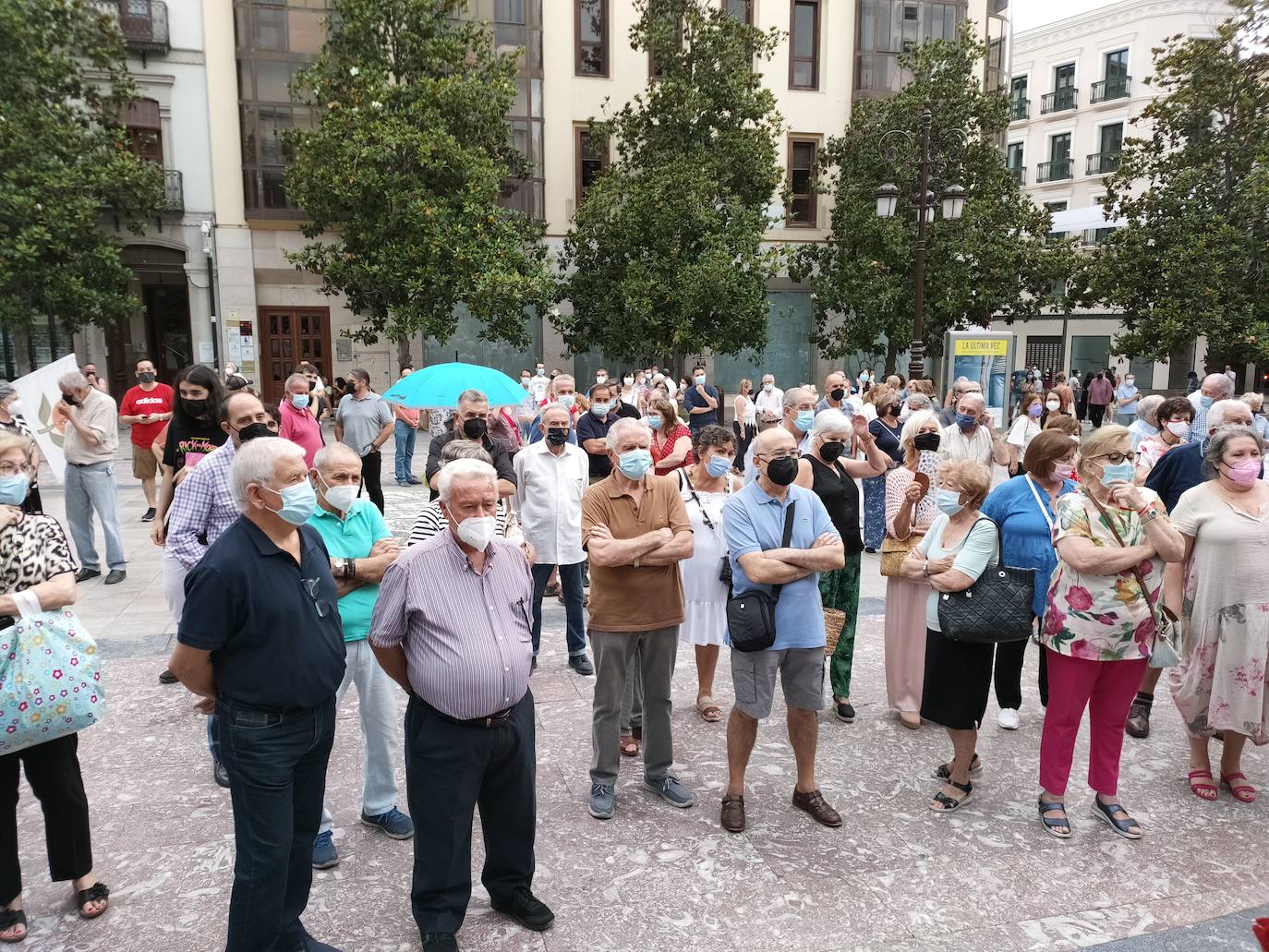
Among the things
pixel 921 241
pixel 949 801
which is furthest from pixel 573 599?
pixel 921 241

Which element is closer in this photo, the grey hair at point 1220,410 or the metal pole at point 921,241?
the grey hair at point 1220,410

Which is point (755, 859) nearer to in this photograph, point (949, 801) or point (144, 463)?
point (949, 801)

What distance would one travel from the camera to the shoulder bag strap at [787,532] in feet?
13.5

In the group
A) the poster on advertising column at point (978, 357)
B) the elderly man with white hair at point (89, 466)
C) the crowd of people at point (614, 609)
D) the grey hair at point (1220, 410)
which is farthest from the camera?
the poster on advertising column at point (978, 357)

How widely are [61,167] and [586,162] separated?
13.2m

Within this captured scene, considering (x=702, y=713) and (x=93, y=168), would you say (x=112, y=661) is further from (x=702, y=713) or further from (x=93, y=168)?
(x=93, y=168)

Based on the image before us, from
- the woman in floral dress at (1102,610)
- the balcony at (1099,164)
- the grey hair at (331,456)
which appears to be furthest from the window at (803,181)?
the grey hair at (331,456)

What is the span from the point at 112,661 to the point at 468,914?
4.12 m

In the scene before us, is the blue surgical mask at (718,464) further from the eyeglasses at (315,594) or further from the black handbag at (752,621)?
the eyeglasses at (315,594)

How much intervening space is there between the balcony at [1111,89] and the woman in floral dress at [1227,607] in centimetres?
4166

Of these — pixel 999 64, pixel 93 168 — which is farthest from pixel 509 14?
pixel 999 64

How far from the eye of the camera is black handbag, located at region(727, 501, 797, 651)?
397 centimetres

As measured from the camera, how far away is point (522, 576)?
341cm

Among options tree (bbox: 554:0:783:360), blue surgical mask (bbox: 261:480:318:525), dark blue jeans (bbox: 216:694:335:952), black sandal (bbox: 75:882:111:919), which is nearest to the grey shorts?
dark blue jeans (bbox: 216:694:335:952)
